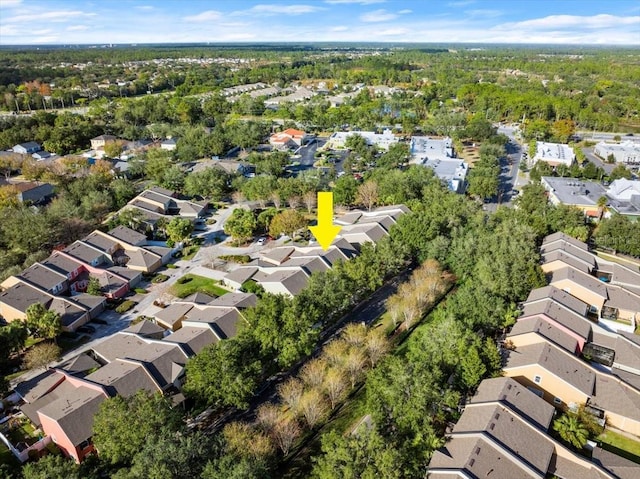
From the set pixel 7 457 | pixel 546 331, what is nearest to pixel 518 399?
pixel 546 331

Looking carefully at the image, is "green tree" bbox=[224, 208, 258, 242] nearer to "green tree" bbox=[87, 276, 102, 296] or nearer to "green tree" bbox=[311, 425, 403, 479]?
"green tree" bbox=[87, 276, 102, 296]

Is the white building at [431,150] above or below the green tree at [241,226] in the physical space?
above

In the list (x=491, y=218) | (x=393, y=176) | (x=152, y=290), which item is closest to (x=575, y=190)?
(x=491, y=218)

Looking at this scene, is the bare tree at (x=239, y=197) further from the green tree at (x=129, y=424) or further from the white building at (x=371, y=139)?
the green tree at (x=129, y=424)

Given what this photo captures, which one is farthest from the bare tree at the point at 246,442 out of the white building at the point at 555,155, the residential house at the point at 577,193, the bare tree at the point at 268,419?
the white building at the point at 555,155

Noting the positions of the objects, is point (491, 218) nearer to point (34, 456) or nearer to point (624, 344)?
point (624, 344)
